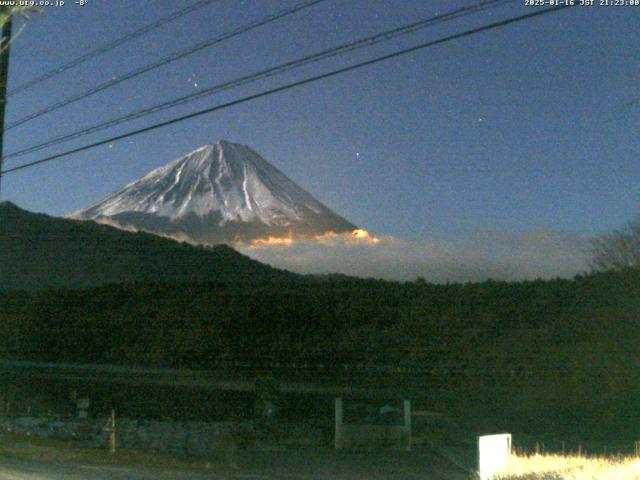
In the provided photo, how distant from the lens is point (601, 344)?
36344 mm

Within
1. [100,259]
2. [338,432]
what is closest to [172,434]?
[338,432]

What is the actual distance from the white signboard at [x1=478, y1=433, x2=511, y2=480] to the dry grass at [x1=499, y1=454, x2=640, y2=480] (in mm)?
157

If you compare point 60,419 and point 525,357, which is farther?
point 525,357

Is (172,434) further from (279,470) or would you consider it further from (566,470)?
(566,470)

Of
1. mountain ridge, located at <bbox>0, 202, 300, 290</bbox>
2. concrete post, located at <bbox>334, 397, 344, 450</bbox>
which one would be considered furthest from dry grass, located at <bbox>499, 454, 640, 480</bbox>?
mountain ridge, located at <bbox>0, 202, 300, 290</bbox>

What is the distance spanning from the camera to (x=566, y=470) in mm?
11914

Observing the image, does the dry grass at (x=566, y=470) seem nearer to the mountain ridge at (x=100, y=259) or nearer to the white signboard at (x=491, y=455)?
the white signboard at (x=491, y=455)

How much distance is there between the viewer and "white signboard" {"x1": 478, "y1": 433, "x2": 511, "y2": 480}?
12555 mm

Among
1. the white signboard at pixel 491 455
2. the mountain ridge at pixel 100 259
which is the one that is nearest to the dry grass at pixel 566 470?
the white signboard at pixel 491 455

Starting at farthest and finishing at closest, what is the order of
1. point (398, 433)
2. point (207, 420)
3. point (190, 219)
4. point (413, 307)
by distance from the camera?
1. point (190, 219)
2. point (413, 307)
3. point (207, 420)
4. point (398, 433)

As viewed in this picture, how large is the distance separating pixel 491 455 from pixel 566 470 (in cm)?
130

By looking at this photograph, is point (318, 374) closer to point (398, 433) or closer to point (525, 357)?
point (525, 357)

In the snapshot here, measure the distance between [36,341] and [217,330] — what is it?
1148cm

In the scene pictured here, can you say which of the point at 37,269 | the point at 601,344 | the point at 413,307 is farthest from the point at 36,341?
the point at 601,344
